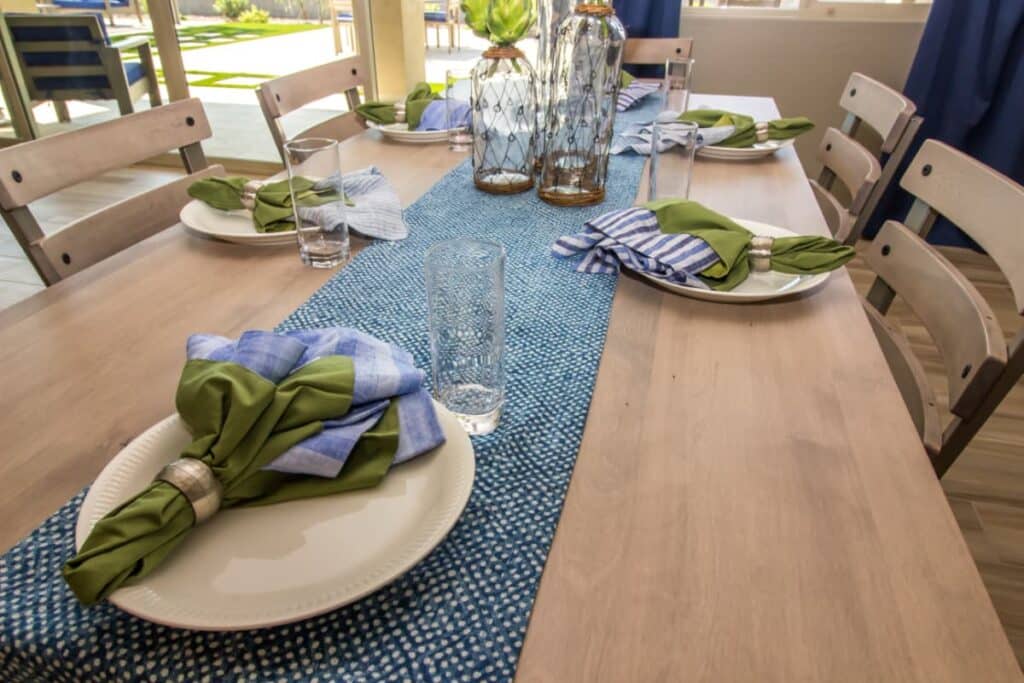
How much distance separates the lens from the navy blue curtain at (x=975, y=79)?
7.81ft

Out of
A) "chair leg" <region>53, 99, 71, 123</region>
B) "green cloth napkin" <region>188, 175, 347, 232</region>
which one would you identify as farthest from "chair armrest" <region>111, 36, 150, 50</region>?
"green cloth napkin" <region>188, 175, 347, 232</region>

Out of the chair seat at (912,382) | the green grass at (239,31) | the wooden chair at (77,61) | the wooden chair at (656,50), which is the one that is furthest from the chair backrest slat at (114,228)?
the green grass at (239,31)

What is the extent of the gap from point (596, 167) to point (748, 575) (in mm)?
834

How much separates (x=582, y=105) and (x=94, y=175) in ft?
2.67

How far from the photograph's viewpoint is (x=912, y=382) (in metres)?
0.92

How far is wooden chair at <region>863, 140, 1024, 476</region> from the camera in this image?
77 cm

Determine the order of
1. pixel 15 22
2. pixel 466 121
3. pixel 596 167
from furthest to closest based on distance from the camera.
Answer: pixel 15 22, pixel 466 121, pixel 596 167

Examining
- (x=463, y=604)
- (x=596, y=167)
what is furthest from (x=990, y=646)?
(x=596, y=167)

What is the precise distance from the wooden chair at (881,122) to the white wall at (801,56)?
127 cm

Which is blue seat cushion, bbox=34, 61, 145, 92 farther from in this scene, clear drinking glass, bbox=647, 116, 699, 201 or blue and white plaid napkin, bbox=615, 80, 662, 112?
clear drinking glass, bbox=647, 116, 699, 201

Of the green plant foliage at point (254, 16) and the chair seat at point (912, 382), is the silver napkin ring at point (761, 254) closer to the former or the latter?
the chair seat at point (912, 382)

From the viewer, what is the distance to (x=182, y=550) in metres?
0.47

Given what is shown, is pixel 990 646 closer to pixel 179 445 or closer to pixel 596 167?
pixel 179 445

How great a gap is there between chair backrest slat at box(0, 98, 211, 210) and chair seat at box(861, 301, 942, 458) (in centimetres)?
121
